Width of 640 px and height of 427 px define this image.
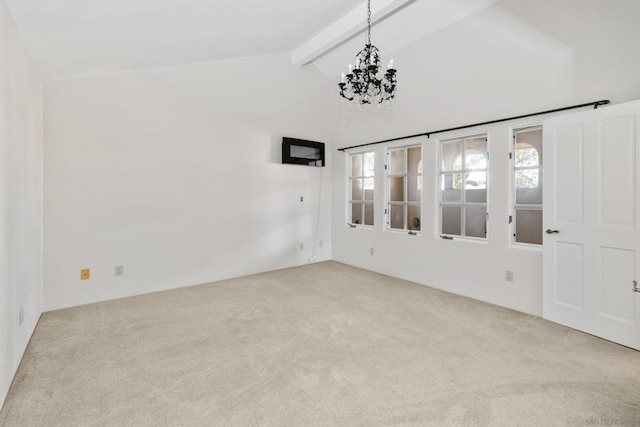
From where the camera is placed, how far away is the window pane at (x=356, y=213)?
5.64m

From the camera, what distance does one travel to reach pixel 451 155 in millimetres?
4211

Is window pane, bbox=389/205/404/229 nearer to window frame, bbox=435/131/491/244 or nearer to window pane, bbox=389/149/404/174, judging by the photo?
window pane, bbox=389/149/404/174

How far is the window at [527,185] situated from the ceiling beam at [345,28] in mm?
1973

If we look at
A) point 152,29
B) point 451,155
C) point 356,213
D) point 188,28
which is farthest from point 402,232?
point 152,29

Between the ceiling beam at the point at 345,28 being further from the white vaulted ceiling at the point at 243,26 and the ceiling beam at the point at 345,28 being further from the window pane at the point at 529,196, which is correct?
the window pane at the point at 529,196

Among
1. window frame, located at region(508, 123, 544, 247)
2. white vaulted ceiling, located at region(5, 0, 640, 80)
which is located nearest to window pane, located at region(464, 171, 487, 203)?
window frame, located at region(508, 123, 544, 247)

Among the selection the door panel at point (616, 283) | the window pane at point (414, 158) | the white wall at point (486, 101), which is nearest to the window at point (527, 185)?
the white wall at point (486, 101)

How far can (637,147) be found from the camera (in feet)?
8.21

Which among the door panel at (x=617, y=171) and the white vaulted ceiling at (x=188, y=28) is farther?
the door panel at (x=617, y=171)

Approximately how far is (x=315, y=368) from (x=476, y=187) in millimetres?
3001

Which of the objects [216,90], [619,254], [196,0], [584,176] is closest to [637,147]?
[584,176]

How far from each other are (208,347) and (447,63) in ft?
13.8

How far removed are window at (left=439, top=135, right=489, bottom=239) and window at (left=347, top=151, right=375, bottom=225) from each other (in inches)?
52.0

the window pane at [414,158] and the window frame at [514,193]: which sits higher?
the window pane at [414,158]
